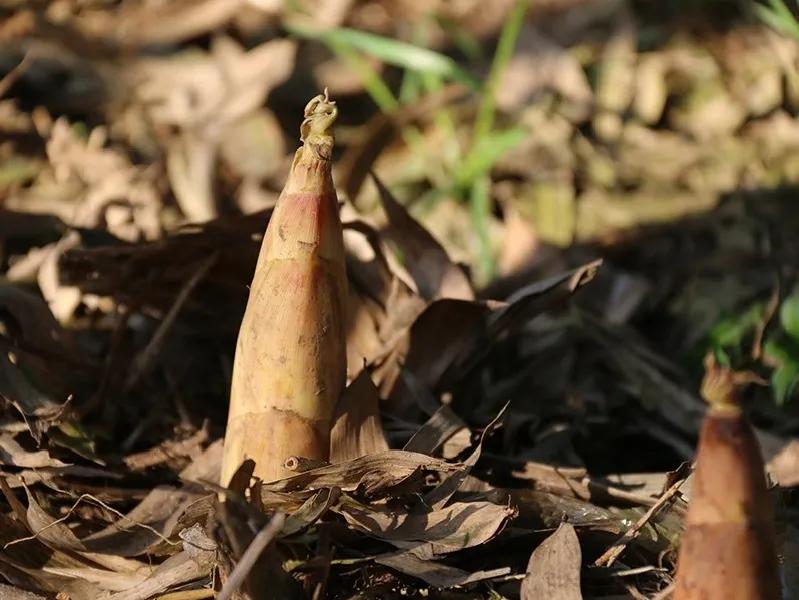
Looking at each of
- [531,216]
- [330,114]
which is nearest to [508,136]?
[531,216]

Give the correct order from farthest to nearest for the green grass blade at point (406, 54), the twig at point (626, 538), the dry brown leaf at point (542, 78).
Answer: the dry brown leaf at point (542, 78), the green grass blade at point (406, 54), the twig at point (626, 538)

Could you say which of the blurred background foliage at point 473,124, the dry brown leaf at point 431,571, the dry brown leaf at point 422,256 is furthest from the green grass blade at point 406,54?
the dry brown leaf at point 431,571

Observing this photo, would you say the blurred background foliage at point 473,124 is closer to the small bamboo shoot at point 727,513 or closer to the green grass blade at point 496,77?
the green grass blade at point 496,77

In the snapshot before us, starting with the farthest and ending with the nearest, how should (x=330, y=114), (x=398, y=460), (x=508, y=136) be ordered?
(x=508, y=136), (x=398, y=460), (x=330, y=114)

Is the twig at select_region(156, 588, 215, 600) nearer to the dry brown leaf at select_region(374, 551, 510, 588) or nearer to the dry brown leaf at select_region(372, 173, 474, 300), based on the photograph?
the dry brown leaf at select_region(374, 551, 510, 588)

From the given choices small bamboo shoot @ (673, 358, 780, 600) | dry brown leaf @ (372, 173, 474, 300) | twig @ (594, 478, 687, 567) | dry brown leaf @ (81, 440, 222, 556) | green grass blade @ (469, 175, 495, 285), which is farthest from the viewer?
green grass blade @ (469, 175, 495, 285)

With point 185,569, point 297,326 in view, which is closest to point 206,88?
point 297,326

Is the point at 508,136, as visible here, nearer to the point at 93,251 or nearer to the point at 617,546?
the point at 93,251

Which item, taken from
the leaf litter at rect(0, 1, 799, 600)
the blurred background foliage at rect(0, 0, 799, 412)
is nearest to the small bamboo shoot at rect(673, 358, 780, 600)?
the leaf litter at rect(0, 1, 799, 600)
